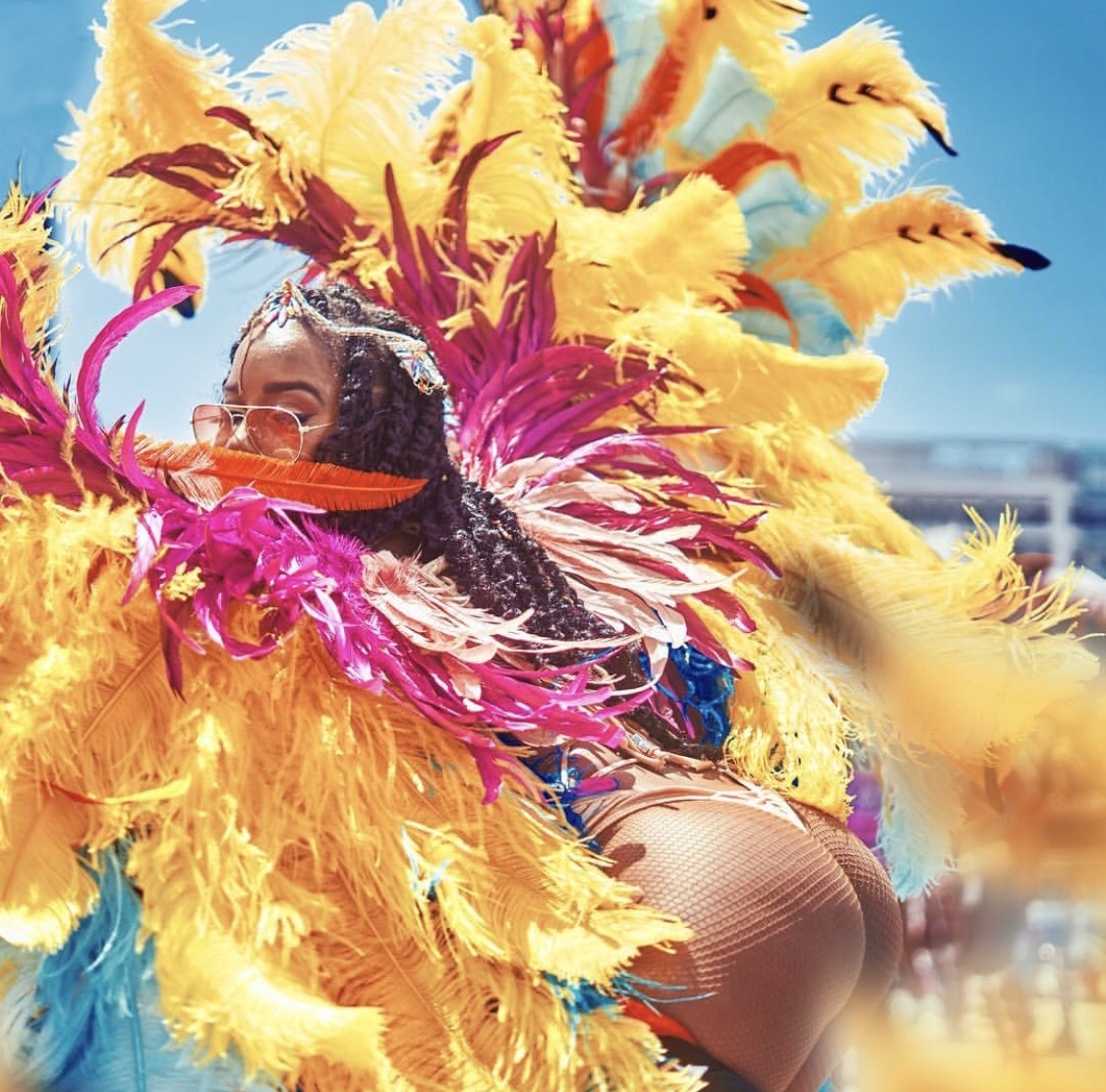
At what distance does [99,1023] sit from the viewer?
1.10 meters

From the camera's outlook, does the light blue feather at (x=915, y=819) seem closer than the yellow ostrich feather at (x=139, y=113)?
No

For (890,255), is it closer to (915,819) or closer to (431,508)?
(915,819)

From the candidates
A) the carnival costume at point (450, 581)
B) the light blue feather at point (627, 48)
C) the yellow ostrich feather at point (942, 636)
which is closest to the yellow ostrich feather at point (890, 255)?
the carnival costume at point (450, 581)

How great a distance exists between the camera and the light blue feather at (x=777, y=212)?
2113 mm

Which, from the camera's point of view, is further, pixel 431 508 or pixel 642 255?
pixel 642 255

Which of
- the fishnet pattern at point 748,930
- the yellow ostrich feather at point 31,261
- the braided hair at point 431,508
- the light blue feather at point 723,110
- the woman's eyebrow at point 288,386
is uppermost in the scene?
the light blue feather at point 723,110

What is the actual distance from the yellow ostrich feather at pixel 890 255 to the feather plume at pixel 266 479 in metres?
1.00

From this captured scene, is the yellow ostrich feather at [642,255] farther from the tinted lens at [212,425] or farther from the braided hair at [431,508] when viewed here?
Result: the tinted lens at [212,425]

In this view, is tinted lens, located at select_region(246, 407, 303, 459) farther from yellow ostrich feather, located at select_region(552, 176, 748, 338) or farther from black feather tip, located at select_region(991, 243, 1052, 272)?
black feather tip, located at select_region(991, 243, 1052, 272)

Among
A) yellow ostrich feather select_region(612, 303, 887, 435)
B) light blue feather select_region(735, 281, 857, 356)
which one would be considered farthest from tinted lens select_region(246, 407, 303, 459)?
light blue feather select_region(735, 281, 857, 356)

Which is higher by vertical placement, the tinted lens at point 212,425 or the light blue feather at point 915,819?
the tinted lens at point 212,425

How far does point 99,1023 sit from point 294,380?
63 cm

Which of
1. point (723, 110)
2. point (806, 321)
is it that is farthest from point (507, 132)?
point (806, 321)

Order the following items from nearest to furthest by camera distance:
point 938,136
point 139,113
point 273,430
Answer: point 273,430 < point 139,113 < point 938,136
